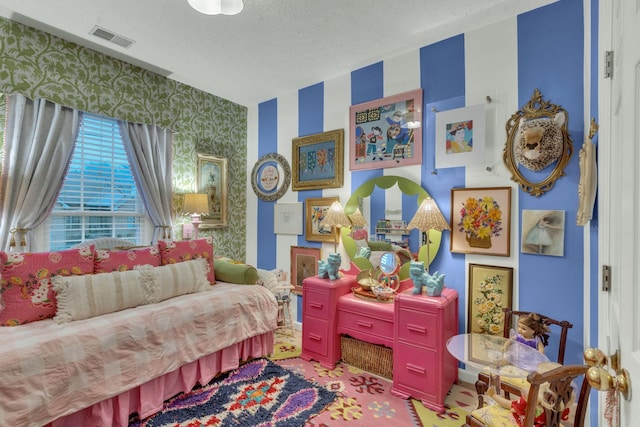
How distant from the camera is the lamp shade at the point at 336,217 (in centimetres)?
302

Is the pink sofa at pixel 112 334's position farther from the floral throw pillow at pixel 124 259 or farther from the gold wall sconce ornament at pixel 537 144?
the gold wall sconce ornament at pixel 537 144

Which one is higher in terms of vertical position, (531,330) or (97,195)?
(97,195)

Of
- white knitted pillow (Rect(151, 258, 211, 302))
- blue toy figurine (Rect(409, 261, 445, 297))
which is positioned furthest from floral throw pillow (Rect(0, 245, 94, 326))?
blue toy figurine (Rect(409, 261, 445, 297))

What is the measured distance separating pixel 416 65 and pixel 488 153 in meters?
1.03

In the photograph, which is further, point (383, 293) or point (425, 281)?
point (383, 293)

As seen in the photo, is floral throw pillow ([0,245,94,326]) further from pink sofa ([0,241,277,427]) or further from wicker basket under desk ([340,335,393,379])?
wicker basket under desk ([340,335,393,379])

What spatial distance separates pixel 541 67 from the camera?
2195 millimetres

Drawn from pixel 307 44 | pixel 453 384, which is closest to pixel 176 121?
pixel 307 44

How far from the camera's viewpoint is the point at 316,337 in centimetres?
279

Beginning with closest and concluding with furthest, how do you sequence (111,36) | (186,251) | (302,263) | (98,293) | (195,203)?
(98,293), (111,36), (186,251), (195,203), (302,263)

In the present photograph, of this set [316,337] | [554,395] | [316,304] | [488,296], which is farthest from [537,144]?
[316,337]

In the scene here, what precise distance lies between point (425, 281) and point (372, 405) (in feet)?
3.14

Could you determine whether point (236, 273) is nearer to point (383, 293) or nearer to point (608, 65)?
point (383, 293)

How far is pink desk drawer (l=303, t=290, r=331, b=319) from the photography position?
108 inches
